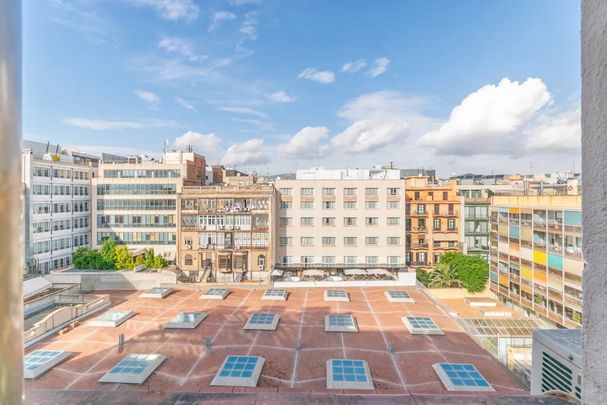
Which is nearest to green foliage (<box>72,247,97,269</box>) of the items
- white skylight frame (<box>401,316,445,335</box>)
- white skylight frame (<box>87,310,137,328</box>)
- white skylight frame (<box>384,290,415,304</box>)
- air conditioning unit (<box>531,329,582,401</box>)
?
white skylight frame (<box>87,310,137,328</box>)

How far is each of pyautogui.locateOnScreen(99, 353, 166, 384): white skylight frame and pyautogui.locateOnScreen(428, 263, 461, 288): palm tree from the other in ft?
104

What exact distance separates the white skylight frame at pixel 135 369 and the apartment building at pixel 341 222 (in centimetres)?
2499

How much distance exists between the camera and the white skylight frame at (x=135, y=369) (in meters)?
11.6

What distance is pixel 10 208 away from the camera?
112 cm

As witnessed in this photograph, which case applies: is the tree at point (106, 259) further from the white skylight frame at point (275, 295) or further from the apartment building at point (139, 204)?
the white skylight frame at point (275, 295)

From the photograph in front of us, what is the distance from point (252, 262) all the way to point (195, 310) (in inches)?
627

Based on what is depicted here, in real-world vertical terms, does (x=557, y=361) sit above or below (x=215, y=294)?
above

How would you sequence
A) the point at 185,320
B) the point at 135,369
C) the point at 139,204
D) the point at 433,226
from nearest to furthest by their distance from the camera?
1. the point at 135,369
2. the point at 185,320
3. the point at 139,204
4. the point at 433,226

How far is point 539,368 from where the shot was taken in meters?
5.32

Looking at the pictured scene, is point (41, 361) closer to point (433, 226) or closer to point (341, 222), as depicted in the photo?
point (341, 222)

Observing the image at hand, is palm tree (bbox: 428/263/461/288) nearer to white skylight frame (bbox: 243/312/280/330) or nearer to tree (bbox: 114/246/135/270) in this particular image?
white skylight frame (bbox: 243/312/280/330)

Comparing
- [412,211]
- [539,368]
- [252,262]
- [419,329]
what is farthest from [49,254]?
[539,368]

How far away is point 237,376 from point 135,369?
360 cm

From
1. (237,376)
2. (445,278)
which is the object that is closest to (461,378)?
(237,376)
